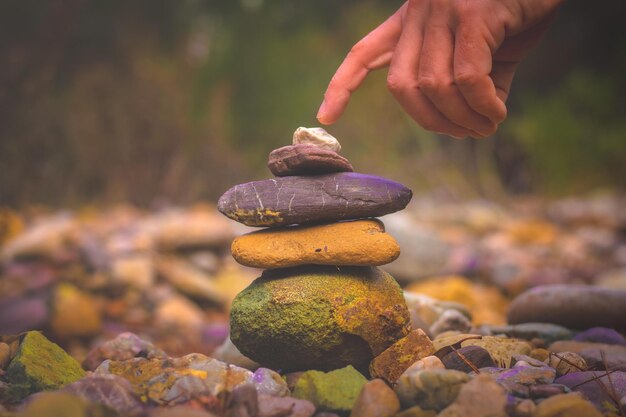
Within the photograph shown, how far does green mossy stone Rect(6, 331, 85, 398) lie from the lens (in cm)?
184

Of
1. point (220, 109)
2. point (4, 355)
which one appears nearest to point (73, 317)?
point (4, 355)

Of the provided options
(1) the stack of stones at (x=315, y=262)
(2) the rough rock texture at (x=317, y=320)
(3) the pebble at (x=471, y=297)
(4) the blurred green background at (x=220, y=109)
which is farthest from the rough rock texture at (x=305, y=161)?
(4) the blurred green background at (x=220, y=109)

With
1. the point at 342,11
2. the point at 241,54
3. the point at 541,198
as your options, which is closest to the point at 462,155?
the point at 541,198

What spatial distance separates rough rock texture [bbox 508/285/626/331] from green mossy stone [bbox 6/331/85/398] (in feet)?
7.59

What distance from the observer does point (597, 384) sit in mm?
1864

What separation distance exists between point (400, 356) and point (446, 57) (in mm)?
1080

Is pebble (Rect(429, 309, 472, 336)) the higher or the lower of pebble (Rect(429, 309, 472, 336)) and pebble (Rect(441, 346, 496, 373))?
the higher

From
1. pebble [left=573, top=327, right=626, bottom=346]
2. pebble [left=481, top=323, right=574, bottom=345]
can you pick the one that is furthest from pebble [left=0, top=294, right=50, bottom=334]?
pebble [left=573, top=327, right=626, bottom=346]

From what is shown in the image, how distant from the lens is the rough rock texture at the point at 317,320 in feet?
6.93

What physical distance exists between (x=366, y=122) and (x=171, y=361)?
27.2 feet

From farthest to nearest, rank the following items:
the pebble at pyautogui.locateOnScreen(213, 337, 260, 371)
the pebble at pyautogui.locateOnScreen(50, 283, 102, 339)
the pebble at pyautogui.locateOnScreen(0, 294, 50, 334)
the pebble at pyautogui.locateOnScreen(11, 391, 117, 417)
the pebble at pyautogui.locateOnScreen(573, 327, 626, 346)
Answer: the pebble at pyautogui.locateOnScreen(50, 283, 102, 339) < the pebble at pyautogui.locateOnScreen(0, 294, 50, 334) < the pebble at pyautogui.locateOnScreen(573, 327, 626, 346) < the pebble at pyautogui.locateOnScreen(213, 337, 260, 371) < the pebble at pyautogui.locateOnScreen(11, 391, 117, 417)

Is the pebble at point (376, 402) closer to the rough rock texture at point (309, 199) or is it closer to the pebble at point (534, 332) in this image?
the rough rock texture at point (309, 199)

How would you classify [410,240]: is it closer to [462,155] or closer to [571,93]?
[462,155]

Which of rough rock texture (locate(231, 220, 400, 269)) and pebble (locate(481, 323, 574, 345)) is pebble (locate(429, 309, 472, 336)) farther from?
rough rock texture (locate(231, 220, 400, 269))
